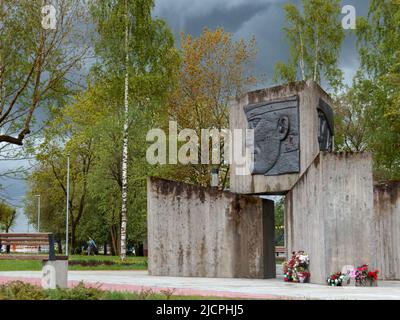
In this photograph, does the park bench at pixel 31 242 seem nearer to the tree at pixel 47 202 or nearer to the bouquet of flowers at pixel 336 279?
the bouquet of flowers at pixel 336 279

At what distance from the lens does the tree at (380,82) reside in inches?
1217

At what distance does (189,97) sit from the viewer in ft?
120

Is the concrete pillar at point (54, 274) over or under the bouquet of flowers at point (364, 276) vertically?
over

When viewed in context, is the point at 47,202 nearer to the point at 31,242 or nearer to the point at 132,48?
the point at 132,48

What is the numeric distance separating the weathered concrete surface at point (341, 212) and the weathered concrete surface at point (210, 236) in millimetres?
2670

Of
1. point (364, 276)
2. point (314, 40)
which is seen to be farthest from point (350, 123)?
point (364, 276)

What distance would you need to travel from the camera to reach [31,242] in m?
13.2

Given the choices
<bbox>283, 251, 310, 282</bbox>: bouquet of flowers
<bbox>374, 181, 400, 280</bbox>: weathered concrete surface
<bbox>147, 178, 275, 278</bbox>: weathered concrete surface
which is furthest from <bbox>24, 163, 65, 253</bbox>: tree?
<bbox>283, 251, 310, 282</bbox>: bouquet of flowers

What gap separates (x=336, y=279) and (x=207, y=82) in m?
22.4

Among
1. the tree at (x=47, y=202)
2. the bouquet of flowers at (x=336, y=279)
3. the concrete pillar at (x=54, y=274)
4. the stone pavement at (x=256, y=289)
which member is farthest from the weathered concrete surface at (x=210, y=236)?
the tree at (x=47, y=202)

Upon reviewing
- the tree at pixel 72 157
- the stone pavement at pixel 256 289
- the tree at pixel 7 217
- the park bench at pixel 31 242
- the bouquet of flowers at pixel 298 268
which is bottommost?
the stone pavement at pixel 256 289

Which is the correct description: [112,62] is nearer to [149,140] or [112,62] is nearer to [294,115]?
[149,140]

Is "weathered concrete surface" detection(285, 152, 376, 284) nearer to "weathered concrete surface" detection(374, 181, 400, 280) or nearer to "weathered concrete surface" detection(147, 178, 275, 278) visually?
"weathered concrete surface" detection(147, 178, 275, 278)
